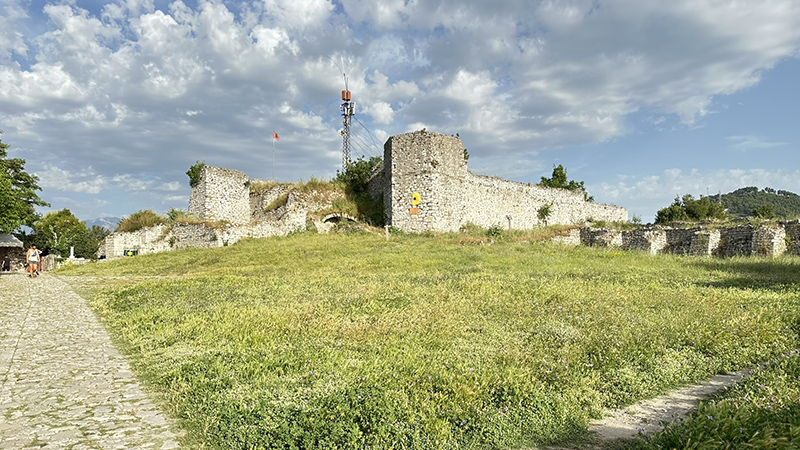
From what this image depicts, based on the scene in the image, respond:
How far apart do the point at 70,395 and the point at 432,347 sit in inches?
179

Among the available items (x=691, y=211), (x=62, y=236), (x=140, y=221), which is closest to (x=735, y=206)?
(x=691, y=211)

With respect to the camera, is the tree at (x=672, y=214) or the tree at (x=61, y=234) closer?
the tree at (x=672, y=214)

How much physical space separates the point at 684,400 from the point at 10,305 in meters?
15.3

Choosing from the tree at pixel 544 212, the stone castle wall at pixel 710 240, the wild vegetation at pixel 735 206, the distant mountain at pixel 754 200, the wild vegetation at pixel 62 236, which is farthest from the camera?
the distant mountain at pixel 754 200

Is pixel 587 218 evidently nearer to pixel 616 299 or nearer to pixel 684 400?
pixel 616 299

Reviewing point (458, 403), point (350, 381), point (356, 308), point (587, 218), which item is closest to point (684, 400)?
point (458, 403)

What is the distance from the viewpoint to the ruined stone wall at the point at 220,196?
108 feet

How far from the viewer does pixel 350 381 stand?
17.4ft

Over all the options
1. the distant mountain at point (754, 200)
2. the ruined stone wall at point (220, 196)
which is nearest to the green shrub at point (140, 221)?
the ruined stone wall at point (220, 196)

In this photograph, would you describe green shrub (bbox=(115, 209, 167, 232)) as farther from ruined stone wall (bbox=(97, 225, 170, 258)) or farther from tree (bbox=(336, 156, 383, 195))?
tree (bbox=(336, 156, 383, 195))

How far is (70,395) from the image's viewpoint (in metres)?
5.34

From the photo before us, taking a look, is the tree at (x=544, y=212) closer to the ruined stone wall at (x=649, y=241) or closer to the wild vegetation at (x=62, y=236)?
the ruined stone wall at (x=649, y=241)

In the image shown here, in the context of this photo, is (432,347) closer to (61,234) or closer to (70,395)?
(70,395)

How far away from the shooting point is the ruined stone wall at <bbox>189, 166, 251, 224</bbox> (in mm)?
32969
